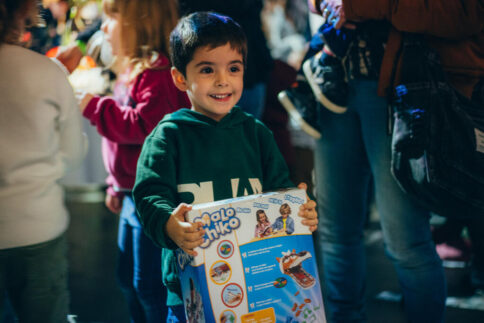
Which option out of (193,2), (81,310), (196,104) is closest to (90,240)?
(81,310)

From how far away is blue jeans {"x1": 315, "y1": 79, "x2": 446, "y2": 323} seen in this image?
1623 millimetres

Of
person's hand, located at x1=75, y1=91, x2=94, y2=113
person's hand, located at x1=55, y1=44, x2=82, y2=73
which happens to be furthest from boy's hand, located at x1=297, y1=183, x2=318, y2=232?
person's hand, located at x1=55, y1=44, x2=82, y2=73

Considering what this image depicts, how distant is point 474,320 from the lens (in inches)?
83.4

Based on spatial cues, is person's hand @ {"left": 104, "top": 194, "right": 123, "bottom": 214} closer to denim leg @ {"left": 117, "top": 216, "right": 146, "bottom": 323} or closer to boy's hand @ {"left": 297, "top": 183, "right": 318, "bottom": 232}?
denim leg @ {"left": 117, "top": 216, "right": 146, "bottom": 323}

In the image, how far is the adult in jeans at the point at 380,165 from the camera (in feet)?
4.77

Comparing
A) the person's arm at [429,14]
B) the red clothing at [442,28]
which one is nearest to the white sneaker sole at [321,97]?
the red clothing at [442,28]

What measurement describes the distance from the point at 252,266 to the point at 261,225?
0.34 feet

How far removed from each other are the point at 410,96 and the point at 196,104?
2.09 ft

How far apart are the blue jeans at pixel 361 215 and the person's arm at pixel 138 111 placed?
58 centimetres

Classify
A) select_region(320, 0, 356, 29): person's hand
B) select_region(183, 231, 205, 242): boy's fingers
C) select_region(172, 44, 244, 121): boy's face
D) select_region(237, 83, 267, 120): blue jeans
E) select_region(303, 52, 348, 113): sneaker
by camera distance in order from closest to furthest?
select_region(183, 231, 205, 242): boy's fingers → select_region(172, 44, 244, 121): boy's face → select_region(320, 0, 356, 29): person's hand → select_region(303, 52, 348, 113): sneaker → select_region(237, 83, 267, 120): blue jeans

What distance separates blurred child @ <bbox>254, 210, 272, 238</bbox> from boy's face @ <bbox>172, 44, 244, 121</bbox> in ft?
1.11

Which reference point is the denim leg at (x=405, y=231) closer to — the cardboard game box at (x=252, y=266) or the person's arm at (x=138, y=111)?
the cardboard game box at (x=252, y=266)

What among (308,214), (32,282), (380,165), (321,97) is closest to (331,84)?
(321,97)

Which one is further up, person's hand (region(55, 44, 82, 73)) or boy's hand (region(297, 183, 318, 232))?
person's hand (region(55, 44, 82, 73))
